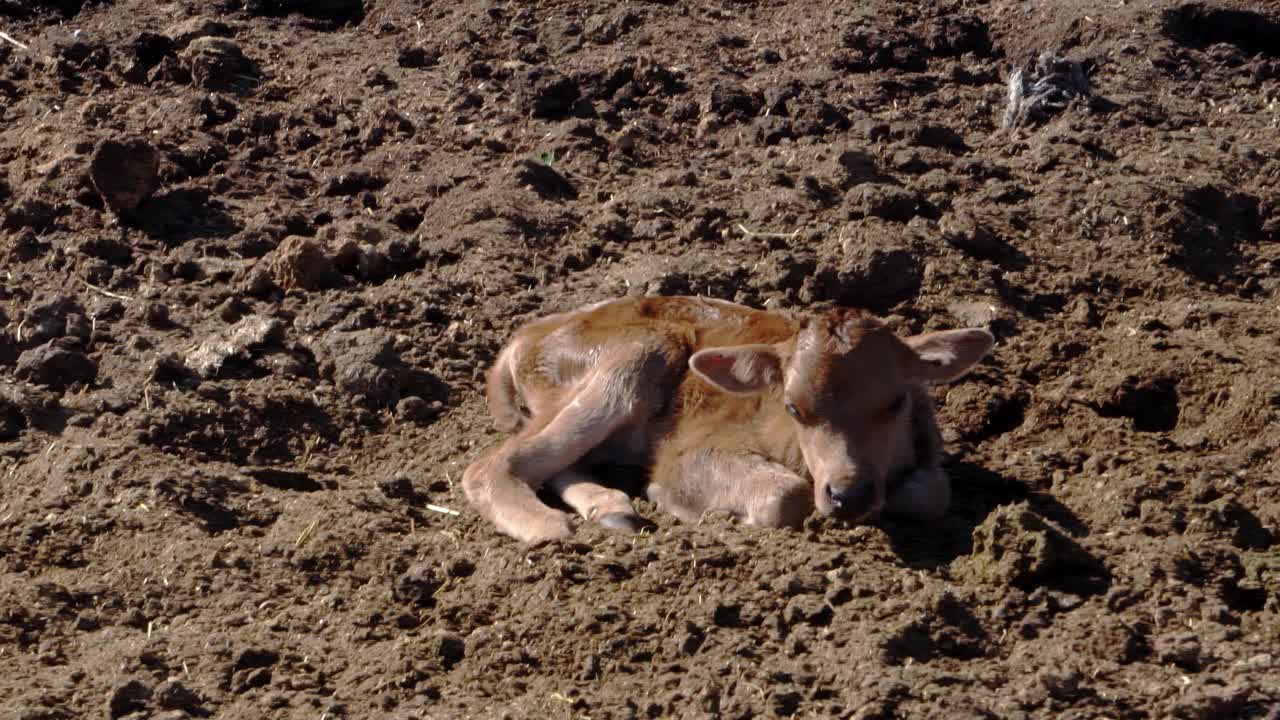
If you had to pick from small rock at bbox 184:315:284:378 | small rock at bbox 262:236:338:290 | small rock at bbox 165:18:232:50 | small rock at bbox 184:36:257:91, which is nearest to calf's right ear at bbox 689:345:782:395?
small rock at bbox 184:315:284:378

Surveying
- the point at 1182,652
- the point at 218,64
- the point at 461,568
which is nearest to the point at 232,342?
the point at 461,568

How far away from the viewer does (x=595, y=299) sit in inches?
387

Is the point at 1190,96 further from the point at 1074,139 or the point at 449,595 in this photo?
the point at 449,595

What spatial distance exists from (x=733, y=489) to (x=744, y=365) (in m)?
0.56

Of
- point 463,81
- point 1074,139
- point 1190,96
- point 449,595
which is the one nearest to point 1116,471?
point 449,595

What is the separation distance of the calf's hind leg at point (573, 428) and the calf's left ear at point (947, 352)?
1.33 meters

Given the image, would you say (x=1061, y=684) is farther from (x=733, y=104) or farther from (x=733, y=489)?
(x=733, y=104)

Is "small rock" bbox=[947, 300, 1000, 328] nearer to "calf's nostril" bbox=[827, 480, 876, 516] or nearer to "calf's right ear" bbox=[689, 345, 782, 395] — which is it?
"calf's right ear" bbox=[689, 345, 782, 395]

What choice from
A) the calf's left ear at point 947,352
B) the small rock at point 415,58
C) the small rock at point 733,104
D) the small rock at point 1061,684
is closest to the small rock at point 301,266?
the small rock at point 733,104

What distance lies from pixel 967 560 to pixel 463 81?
6.52 metres

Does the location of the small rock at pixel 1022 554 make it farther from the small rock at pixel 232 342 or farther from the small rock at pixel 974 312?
the small rock at pixel 232 342

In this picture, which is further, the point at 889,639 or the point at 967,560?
the point at 967,560

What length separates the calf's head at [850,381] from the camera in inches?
300

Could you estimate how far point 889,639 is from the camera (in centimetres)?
619
